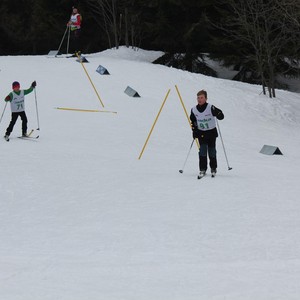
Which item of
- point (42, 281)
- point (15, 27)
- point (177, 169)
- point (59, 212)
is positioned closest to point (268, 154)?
point (177, 169)

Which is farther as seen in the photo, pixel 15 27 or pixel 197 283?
pixel 15 27

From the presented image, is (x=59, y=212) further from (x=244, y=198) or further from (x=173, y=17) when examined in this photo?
(x=173, y=17)

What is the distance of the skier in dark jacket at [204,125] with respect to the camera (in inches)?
345

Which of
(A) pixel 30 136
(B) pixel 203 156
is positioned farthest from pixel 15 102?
(B) pixel 203 156

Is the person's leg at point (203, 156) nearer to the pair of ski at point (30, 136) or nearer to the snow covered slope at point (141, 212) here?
the snow covered slope at point (141, 212)

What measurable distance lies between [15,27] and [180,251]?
103 ft

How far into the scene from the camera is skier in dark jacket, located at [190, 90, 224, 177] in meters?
8.77

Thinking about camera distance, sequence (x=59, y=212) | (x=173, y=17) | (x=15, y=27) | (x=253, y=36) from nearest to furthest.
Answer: (x=59, y=212) < (x=253, y=36) < (x=173, y=17) < (x=15, y=27)

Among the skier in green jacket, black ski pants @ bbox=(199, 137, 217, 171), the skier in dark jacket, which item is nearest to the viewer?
the skier in dark jacket

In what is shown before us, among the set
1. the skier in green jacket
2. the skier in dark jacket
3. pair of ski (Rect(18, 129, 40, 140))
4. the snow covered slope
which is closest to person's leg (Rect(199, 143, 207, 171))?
the skier in dark jacket

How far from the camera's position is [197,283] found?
4633 millimetres

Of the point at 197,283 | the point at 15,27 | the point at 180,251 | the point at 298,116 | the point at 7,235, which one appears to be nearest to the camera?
the point at 197,283

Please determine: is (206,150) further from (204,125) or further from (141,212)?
(141,212)

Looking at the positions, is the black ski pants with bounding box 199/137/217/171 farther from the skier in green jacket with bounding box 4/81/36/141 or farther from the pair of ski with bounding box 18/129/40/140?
the pair of ski with bounding box 18/129/40/140
